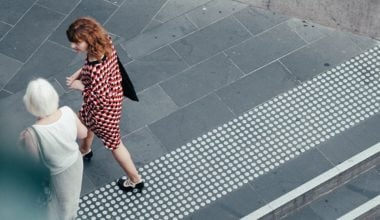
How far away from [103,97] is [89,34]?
25.0 inches

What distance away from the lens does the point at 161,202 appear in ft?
24.6

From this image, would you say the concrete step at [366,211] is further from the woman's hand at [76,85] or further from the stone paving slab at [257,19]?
the woman's hand at [76,85]

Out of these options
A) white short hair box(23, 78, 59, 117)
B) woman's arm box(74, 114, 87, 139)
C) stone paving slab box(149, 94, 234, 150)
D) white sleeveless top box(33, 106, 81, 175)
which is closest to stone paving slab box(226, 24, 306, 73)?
stone paving slab box(149, 94, 234, 150)

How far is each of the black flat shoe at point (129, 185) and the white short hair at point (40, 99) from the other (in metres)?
1.96

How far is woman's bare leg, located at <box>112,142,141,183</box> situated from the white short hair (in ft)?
4.96

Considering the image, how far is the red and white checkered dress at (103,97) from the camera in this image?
21.7 feet

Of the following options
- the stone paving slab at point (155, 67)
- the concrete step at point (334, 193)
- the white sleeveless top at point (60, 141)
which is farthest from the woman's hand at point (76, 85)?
the concrete step at point (334, 193)

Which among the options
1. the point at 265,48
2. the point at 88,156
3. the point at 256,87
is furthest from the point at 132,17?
the point at 88,156

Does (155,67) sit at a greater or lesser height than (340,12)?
lesser

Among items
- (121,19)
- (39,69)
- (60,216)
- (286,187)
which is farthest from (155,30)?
(60,216)

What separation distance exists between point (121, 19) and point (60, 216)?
308cm

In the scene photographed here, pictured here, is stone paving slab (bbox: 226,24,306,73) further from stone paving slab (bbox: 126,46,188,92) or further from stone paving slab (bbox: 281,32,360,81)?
stone paving slab (bbox: 126,46,188,92)

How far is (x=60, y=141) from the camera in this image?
5859mm

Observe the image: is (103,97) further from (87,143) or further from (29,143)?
(29,143)
